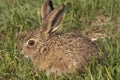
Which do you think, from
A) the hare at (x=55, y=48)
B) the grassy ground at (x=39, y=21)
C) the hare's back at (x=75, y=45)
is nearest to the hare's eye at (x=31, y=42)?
the hare at (x=55, y=48)

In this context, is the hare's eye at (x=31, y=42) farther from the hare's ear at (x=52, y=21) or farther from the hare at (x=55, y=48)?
the hare's ear at (x=52, y=21)

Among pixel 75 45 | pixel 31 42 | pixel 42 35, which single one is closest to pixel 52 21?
pixel 42 35

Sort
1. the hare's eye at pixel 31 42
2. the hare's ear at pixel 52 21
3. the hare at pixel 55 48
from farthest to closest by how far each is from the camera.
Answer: the hare's eye at pixel 31 42 → the hare's ear at pixel 52 21 → the hare at pixel 55 48

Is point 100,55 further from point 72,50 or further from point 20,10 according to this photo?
point 20,10

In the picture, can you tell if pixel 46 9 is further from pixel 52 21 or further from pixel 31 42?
pixel 31 42

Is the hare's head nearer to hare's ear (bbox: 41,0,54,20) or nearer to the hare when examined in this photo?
the hare

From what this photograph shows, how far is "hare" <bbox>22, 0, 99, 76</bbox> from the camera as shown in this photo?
5684 millimetres

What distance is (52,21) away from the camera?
20.3 ft

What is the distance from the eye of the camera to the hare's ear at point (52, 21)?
6.11 m

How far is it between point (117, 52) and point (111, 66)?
1.70 ft

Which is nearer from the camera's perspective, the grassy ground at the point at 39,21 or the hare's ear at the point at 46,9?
the grassy ground at the point at 39,21

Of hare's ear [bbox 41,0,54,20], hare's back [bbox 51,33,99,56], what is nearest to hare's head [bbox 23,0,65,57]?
hare's ear [bbox 41,0,54,20]

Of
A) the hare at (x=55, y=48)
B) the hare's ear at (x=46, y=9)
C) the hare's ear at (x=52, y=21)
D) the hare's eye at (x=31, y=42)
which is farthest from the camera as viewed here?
the hare's ear at (x=46, y=9)

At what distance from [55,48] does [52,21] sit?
1.47 feet
